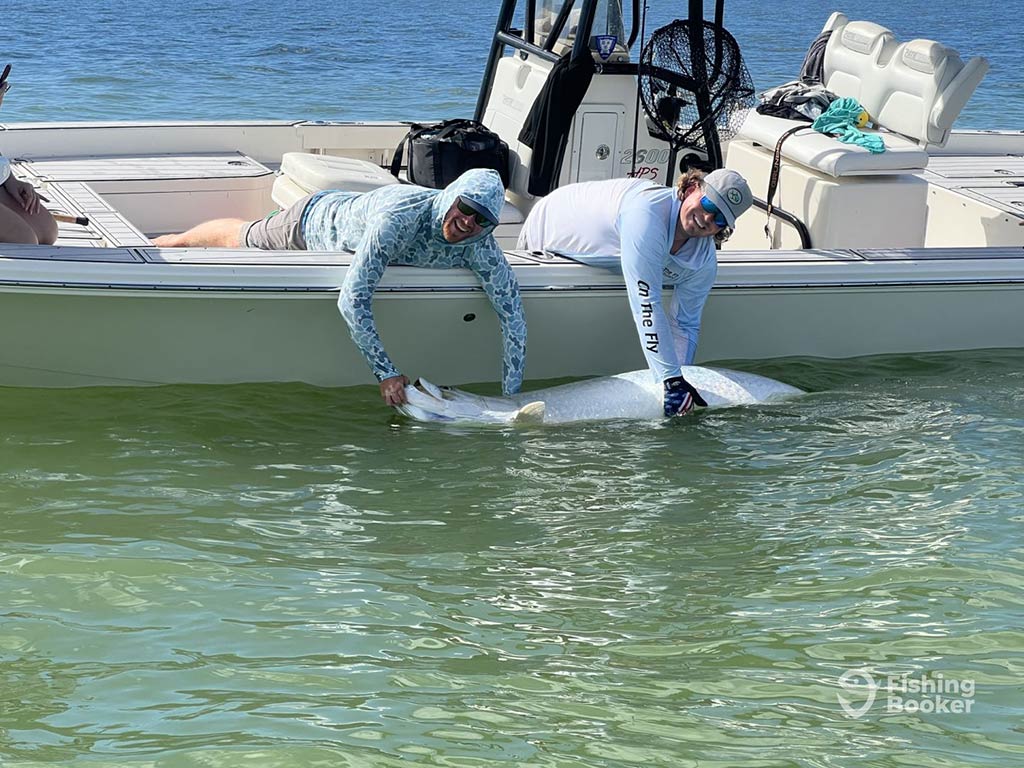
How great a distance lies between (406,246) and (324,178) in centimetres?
112

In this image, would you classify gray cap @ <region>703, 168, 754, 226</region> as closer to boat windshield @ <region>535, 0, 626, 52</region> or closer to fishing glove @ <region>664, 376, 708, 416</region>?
fishing glove @ <region>664, 376, 708, 416</region>

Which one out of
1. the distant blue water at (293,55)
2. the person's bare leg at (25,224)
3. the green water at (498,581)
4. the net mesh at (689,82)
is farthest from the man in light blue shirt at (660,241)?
the person's bare leg at (25,224)

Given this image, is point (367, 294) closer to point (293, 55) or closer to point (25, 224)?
point (25, 224)

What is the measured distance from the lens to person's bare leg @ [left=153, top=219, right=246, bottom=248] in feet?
18.1

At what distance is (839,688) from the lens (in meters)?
3.36

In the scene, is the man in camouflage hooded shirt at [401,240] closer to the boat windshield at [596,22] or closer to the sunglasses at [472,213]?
the sunglasses at [472,213]

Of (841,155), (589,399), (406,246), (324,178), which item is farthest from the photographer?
(324,178)

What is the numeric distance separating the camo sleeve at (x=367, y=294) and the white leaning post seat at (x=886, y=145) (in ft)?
7.16

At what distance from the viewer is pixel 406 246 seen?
4891 mm

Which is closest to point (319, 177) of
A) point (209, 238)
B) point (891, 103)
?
point (209, 238)

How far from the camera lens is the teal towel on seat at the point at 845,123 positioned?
19.1 feet

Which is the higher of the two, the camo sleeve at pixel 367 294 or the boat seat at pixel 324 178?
the boat seat at pixel 324 178

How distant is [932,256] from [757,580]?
2.43m

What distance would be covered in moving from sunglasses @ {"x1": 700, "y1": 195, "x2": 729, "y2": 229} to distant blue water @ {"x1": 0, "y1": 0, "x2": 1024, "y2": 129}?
183 centimetres
